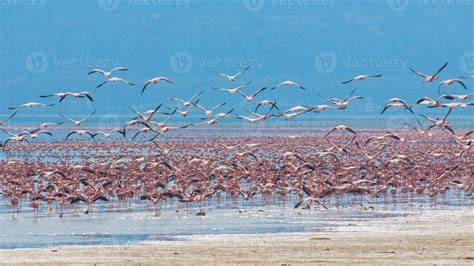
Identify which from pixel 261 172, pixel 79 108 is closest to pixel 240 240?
pixel 261 172

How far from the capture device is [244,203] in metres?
31.5

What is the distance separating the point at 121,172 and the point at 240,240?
13.5m

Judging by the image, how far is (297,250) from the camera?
68.5 ft

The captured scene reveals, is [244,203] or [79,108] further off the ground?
[79,108]

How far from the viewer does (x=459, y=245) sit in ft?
68.8

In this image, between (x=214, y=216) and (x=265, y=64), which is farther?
(x=265, y=64)

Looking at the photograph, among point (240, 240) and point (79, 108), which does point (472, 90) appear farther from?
point (240, 240)

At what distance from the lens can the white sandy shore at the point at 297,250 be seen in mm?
19484

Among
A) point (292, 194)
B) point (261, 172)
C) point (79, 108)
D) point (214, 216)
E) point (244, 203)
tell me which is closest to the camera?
point (214, 216)

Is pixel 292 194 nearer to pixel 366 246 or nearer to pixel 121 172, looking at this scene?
pixel 121 172

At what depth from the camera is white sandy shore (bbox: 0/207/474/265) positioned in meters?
19.5

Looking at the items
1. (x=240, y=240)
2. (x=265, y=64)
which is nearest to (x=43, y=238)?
(x=240, y=240)

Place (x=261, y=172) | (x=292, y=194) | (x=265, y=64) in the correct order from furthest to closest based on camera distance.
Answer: (x=265, y=64) < (x=261, y=172) < (x=292, y=194)

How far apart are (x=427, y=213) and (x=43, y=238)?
30.9 ft
